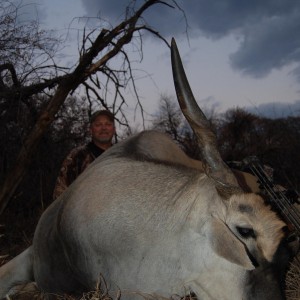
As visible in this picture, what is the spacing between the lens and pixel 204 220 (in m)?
2.43

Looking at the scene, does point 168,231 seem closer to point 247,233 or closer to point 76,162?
point 247,233

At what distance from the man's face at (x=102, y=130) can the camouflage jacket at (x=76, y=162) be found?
0.10m

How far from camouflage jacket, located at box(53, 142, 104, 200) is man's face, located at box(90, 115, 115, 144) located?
0.10m

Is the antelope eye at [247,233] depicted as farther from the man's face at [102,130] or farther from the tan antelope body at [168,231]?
the man's face at [102,130]

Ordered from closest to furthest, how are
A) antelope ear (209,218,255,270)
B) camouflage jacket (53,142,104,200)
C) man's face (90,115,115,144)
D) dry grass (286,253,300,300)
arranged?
antelope ear (209,218,255,270)
dry grass (286,253,300,300)
camouflage jacket (53,142,104,200)
man's face (90,115,115,144)

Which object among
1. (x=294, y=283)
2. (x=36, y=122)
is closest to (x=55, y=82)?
(x=36, y=122)

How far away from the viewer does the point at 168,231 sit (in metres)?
2.52

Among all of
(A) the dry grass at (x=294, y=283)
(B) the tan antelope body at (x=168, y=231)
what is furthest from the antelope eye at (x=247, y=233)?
(A) the dry grass at (x=294, y=283)

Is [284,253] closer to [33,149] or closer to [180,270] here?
[180,270]

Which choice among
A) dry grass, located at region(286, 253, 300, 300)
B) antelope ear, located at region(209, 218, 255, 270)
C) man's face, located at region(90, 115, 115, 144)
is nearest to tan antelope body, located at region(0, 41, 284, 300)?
antelope ear, located at region(209, 218, 255, 270)

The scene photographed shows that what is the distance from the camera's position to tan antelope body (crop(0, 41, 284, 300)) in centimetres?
226

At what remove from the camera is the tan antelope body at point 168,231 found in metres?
2.26

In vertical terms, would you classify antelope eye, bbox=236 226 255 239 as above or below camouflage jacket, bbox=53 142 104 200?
below

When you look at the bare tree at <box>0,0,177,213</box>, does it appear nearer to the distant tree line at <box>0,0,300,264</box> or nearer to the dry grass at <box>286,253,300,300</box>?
the distant tree line at <box>0,0,300,264</box>
